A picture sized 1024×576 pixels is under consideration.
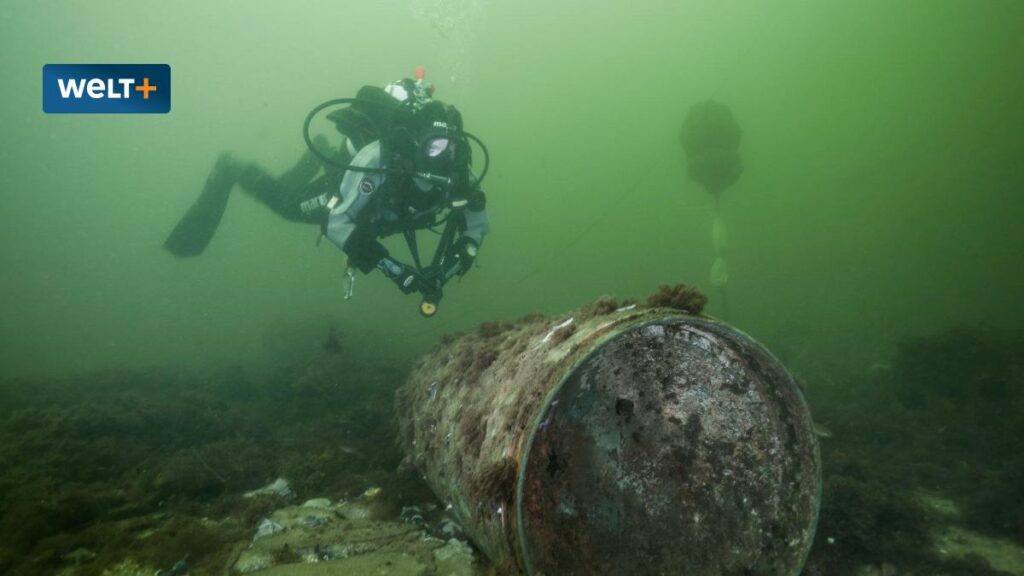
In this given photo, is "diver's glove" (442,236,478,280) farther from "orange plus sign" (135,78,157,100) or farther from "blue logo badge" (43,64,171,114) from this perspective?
"orange plus sign" (135,78,157,100)

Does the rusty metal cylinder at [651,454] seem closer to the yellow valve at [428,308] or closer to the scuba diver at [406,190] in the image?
the yellow valve at [428,308]

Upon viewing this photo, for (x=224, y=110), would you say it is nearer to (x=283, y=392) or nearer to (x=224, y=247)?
(x=224, y=247)

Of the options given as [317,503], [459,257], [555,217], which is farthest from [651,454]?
[555,217]

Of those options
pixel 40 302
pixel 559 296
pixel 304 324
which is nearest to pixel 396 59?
pixel 40 302

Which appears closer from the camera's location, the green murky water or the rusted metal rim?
the rusted metal rim

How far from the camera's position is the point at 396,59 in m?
98.0

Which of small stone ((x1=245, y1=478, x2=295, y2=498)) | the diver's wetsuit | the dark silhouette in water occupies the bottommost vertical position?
small stone ((x1=245, y1=478, x2=295, y2=498))

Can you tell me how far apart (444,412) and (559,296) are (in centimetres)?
3460

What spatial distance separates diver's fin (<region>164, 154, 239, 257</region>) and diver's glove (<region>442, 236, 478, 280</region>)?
606 centimetres

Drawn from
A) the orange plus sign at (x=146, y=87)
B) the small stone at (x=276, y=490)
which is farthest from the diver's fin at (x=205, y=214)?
the small stone at (x=276, y=490)

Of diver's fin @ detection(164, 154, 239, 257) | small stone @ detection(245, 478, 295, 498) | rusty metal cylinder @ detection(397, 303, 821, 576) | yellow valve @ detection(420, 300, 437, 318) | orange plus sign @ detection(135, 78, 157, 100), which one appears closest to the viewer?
rusty metal cylinder @ detection(397, 303, 821, 576)

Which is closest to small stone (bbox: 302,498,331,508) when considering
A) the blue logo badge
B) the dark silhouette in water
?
the blue logo badge

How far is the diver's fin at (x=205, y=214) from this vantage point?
31.5ft

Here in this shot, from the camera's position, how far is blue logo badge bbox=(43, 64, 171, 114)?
9820mm
